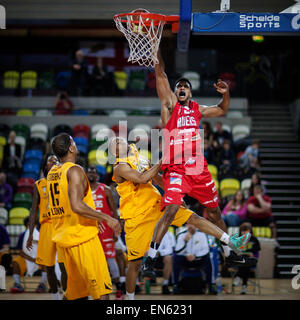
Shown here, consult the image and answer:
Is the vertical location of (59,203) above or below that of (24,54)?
below

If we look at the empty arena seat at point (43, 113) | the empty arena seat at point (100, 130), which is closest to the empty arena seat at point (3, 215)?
the empty arena seat at point (100, 130)

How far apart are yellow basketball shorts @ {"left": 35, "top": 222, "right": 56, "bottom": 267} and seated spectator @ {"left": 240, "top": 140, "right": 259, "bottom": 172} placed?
6034 millimetres

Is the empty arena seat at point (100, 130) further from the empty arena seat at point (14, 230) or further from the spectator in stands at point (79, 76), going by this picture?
the empty arena seat at point (14, 230)

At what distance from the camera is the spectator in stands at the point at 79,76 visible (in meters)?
14.5

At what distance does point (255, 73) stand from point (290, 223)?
6.22 meters

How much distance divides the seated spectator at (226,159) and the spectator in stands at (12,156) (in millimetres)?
4561

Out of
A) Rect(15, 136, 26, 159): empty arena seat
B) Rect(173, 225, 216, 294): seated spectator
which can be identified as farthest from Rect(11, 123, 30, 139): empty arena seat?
Rect(173, 225, 216, 294): seated spectator

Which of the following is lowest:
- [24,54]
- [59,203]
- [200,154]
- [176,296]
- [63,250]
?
[176,296]

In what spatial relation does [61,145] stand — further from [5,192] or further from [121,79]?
[121,79]

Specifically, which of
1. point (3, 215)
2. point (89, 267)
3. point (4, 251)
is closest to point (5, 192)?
point (3, 215)
